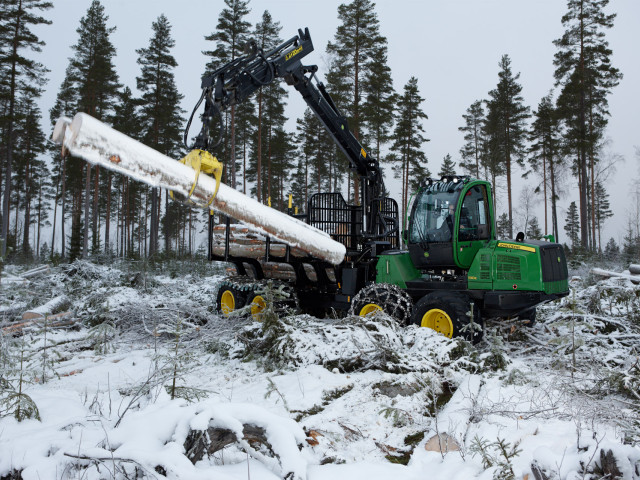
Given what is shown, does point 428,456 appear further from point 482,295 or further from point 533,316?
point 533,316

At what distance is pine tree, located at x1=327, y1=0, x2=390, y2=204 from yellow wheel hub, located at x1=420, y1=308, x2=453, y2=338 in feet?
53.7

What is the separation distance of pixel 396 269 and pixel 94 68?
82.8 feet

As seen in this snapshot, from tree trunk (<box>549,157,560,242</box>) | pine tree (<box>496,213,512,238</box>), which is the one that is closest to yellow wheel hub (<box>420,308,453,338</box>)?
pine tree (<box>496,213,512,238</box>)

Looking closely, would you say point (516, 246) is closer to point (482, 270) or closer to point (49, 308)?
point (482, 270)

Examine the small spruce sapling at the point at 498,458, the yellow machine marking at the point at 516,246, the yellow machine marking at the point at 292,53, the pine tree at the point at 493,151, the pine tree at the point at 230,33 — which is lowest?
the small spruce sapling at the point at 498,458

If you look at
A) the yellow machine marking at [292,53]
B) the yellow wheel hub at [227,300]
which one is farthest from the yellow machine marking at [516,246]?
the yellow wheel hub at [227,300]

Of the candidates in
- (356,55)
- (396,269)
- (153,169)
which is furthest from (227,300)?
(356,55)

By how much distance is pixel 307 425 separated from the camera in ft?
12.0

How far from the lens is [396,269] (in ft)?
25.7

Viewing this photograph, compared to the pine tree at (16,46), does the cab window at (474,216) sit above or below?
below

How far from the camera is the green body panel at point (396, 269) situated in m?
7.84

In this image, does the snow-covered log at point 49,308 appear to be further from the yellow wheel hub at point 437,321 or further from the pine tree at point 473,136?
the pine tree at point 473,136

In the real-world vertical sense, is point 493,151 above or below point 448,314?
above

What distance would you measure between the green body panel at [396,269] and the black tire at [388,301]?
1.11 feet
